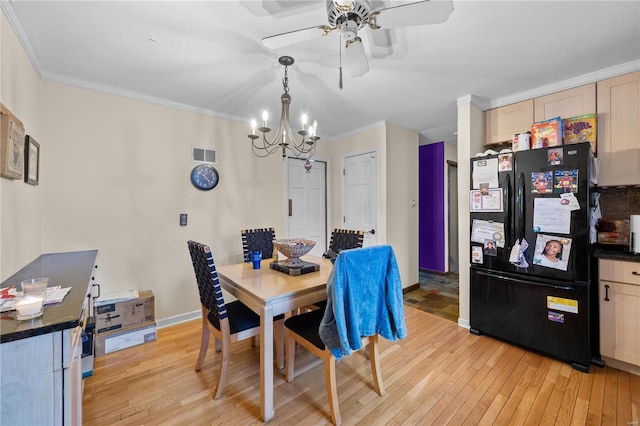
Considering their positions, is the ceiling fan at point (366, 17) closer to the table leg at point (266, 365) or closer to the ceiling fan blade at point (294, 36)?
the ceiling fan blade at point (294, 36)

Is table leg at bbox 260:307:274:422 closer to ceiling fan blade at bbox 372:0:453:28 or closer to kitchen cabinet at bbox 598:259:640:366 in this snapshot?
ceiling fan blade at bbox 372:0:453:28

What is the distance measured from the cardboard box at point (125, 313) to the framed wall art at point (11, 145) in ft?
4.14

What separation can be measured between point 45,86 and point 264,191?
7.28ft

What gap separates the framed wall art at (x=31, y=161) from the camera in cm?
188

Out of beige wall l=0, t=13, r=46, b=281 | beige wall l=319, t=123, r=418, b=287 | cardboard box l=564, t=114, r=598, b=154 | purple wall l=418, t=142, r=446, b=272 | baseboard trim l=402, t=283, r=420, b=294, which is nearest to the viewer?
beige wall l=0, t=13, r=46, b=281

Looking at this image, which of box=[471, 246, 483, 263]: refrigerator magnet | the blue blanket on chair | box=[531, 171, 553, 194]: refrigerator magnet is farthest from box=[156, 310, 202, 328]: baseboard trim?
box=[531, 171, 553, 194]: refrigerator magnet

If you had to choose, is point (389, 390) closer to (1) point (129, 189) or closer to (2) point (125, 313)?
(2) point (125, 313)

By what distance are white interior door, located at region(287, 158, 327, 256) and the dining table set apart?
1822 millimetres

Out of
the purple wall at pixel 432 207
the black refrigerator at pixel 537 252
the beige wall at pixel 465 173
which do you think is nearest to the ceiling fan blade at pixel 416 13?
the black refrigerator at pixel 537 252

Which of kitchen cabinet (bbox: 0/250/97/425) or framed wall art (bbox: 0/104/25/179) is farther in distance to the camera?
framed wall art (bbox: 0/104/25/179)

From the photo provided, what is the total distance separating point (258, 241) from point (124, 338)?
1481 millimetres

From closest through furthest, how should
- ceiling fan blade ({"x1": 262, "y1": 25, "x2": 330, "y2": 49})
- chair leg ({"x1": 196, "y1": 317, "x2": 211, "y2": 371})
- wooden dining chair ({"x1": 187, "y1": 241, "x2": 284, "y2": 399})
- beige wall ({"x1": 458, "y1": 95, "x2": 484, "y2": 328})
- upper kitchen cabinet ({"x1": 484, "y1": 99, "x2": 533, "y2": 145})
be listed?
ceiling fan blade ({"x1": 262, "y1": 25, "x2": 330, "y2": 49}) < wooden dining chair ({"x1": 187, "y1": 241, "x2": 284, "y2": 399}) < chair leg ({"x1": 196, "y1": 317, "x2": 211, "y2": 371}) < upper kitchen cabinet ({"x1": 484, "y1": 99, "x2": 533, "y2": 145}) < beige wall ({"x1": 458, "y1": 95, "x2": 484, "y2": 328})

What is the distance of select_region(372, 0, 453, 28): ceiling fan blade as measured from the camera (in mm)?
1185

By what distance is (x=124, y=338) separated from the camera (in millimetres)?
2395
